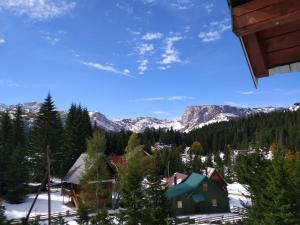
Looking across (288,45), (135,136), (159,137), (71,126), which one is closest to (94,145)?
(135,136)

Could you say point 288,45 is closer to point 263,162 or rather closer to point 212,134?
point 263,162

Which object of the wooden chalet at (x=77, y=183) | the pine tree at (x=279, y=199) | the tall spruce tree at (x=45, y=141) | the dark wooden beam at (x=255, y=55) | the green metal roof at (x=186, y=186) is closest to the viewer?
the dark wooden beam at (x=255, y=55)

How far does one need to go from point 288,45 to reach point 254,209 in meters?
25.4

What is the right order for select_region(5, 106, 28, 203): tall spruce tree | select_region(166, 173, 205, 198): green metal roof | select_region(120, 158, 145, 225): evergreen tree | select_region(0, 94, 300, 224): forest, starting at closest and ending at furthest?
select_region(120, 158, 145, 225): evergreen tree, select_region(0, 94, 300, 224): forest, select_region(5, 106, 28, 203): tall spruce tree, select_region(166, 173, 205, 198): green metal roof

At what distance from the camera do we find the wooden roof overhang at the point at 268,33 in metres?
3.33

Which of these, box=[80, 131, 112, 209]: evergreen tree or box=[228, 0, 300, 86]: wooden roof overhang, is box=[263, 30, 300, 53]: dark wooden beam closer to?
box=[228, 0, 300, 86]: wooden roof overhang

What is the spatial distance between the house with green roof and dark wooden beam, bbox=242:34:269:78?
49384 millimetres

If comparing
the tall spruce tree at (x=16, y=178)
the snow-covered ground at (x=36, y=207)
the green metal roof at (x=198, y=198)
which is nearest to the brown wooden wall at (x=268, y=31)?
the snow-covered ground at (x=36, y=207)

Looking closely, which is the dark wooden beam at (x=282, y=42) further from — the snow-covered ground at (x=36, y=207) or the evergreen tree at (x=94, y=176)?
the snow-covered ground at (x=36, y=207)

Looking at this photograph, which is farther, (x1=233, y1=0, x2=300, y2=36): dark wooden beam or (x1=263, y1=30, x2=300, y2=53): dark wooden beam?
(x1=263, y1=30, x2=300, y2=53): dark wooden beam

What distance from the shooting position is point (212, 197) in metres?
54.3

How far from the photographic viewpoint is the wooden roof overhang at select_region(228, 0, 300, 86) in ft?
10.9

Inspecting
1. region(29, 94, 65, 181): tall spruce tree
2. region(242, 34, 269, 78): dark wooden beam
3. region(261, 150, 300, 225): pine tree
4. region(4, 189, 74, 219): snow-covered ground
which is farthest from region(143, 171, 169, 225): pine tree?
region(29, 94, 65, 181): tall spruce tree

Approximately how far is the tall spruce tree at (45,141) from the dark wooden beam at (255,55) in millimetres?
59698
